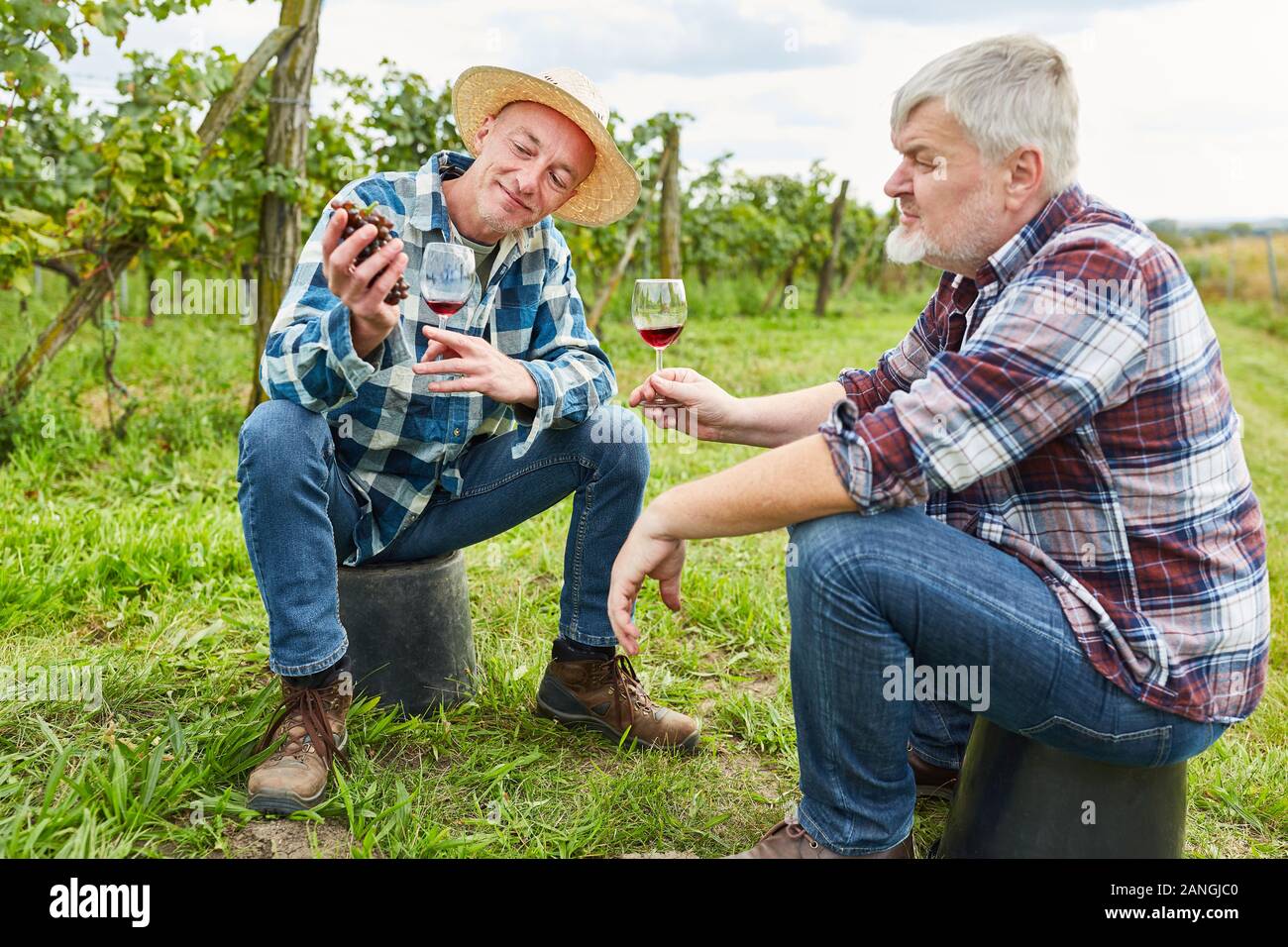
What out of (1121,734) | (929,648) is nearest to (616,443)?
(929,648)

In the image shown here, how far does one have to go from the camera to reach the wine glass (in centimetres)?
245

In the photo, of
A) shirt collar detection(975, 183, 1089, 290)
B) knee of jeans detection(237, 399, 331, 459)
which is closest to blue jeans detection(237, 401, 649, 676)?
knee of jeans detection(237, 399, 331, 459)

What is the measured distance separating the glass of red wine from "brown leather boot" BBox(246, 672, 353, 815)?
914 mm

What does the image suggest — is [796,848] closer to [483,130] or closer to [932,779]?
[932,779]

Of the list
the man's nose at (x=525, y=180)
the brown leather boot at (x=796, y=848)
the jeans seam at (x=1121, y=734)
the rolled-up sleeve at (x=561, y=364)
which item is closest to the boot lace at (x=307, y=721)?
the rolled-up sleeve at (x=561, y=364)

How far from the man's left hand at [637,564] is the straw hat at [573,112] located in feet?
3.64

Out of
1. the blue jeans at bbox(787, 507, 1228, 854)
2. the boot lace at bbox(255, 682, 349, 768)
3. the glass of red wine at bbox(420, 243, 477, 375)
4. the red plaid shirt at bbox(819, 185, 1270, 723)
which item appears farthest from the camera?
the boot lace at bbox(255, 682, 349, 768)

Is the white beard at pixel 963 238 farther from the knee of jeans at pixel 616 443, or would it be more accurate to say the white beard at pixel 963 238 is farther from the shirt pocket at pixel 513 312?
the shirt pocket at pixel 513 312

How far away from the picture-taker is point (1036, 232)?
1898 millimetres

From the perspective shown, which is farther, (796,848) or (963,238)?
(796,848)

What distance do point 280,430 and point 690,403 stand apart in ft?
3.04

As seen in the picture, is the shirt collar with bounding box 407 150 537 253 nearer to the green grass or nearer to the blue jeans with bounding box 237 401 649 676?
the blue jeans with bounding box 237 401 649 676
